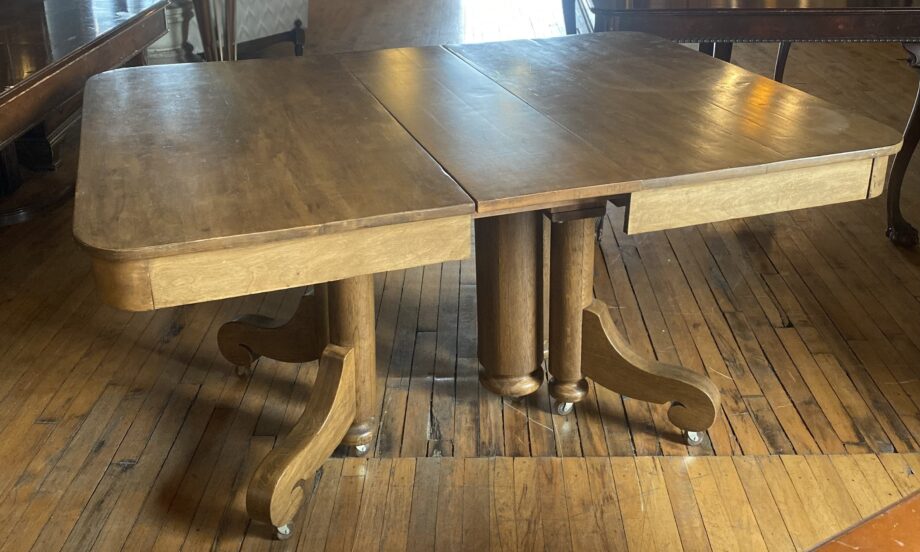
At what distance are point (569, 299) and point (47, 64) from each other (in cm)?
134

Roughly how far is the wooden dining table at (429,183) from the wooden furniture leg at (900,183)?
90 centimetres

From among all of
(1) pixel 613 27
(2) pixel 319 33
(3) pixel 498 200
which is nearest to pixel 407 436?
(3) pixel 498 200

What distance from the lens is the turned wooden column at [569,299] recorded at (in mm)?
1892

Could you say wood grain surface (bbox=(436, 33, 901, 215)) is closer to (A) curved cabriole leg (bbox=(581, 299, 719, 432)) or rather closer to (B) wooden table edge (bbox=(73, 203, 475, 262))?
(B) wooden table edge (bbox=(73, 203, 475, 262))

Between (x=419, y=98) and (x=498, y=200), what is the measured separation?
0.60m

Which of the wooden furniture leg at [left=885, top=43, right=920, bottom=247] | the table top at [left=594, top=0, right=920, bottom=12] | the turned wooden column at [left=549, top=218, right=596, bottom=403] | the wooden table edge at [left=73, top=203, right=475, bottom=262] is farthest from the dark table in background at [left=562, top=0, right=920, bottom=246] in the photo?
the wooden table edge at [left=73, top=203, right=475, bottom=262]

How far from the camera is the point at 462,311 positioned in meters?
2.58

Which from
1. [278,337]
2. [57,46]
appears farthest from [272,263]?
[57,46]

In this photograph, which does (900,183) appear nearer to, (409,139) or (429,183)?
(409,139)

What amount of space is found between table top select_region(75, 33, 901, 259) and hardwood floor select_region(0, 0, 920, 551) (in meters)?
0.61

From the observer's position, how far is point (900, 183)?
2.87 meters

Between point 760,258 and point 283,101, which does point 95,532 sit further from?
point 760,258

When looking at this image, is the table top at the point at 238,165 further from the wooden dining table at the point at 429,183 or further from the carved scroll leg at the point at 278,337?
the carved scroll leg at the point at 278,337

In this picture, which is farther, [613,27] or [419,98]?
[613,27]
